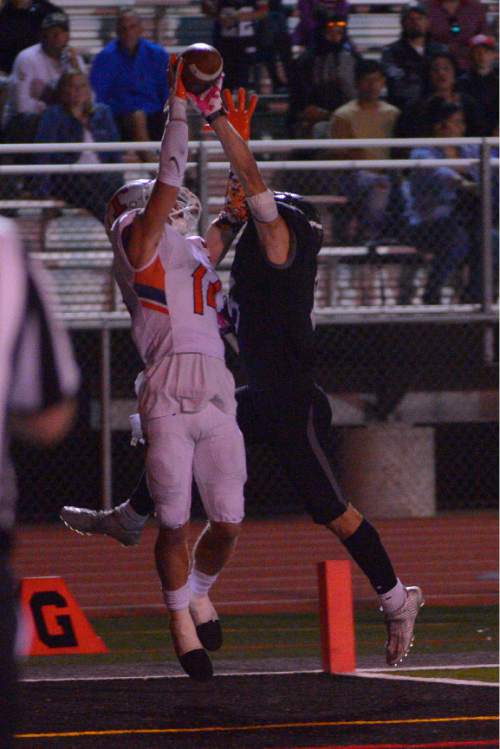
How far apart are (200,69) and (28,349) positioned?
3254mm

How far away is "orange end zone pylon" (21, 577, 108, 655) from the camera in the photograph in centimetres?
665

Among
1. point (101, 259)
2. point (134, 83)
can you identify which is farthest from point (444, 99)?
point (101, 259)

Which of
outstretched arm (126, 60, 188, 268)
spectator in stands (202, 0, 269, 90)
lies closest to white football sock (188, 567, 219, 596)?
outstretched arm (126, 60, 188, 268)

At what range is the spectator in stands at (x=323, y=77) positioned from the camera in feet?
45.6

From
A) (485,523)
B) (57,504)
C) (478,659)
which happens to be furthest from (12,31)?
(478,659)

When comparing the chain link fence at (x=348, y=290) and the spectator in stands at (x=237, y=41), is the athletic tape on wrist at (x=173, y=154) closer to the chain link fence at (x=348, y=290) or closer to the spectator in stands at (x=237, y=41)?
the chain link fence at (x=348, y=290)

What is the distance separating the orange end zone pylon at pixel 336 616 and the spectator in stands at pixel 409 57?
7983 mm

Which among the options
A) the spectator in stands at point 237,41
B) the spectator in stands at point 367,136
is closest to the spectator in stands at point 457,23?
the spectator in stands at point 367,136

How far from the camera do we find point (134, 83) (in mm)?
13102

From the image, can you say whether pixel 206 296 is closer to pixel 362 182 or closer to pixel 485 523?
pixel 362 182

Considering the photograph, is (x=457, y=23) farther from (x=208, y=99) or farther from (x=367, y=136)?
(x=208, y=99)

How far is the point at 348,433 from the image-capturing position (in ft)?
44.8

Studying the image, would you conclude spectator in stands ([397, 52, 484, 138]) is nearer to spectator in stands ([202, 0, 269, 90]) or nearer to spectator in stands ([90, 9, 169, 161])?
spectator in stands ([202, 0, 269, 90])

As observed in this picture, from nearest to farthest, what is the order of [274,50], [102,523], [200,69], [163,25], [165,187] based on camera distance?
[165,187]
[200,69]
[102,523]
[274,50]
[163,25]
